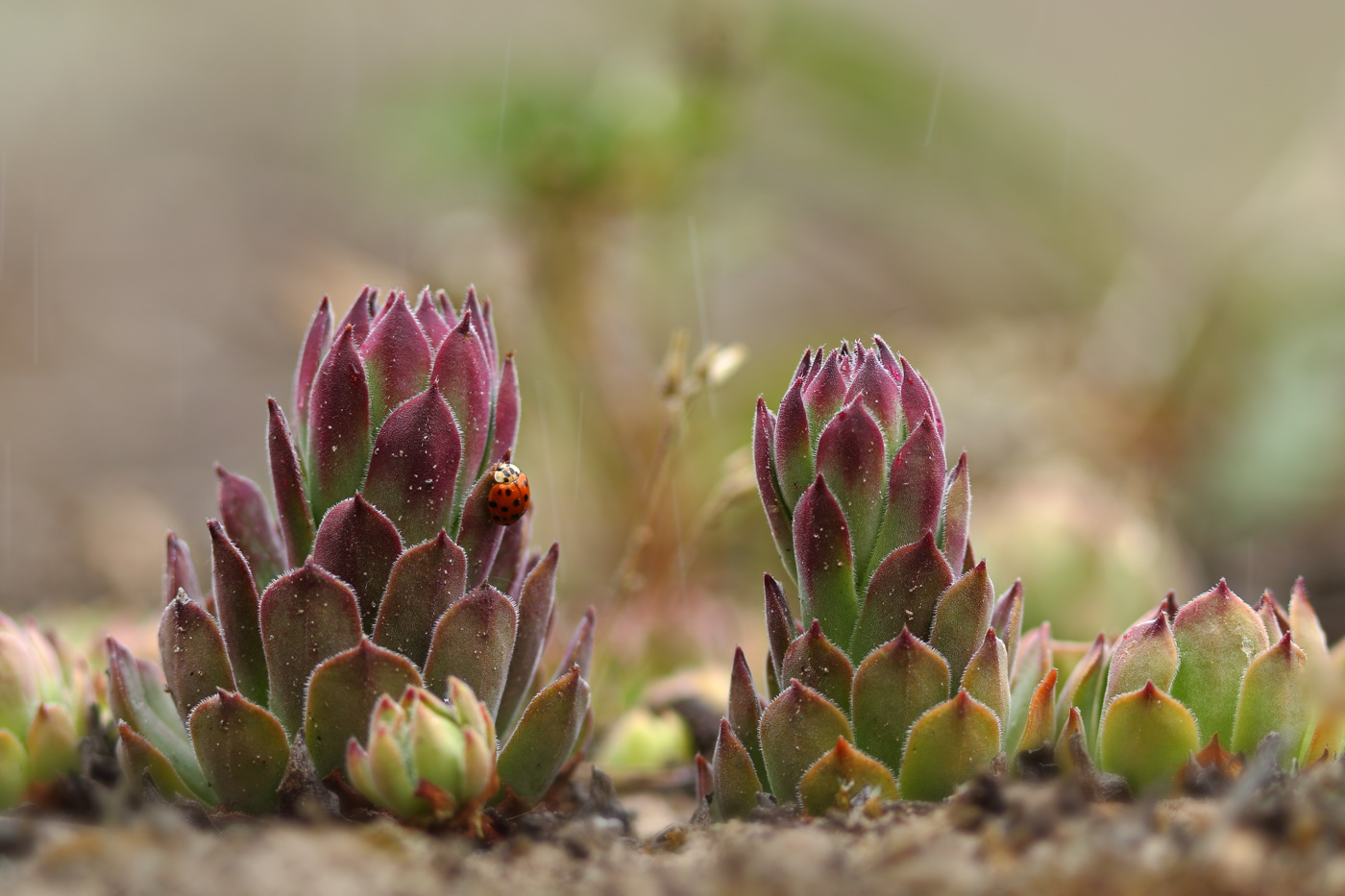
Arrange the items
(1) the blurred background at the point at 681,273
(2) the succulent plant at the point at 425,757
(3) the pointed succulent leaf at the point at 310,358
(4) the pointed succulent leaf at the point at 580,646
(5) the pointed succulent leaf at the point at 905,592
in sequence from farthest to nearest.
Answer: (1) the blurred background at the point at 681,273 → (4) the pointed succulent leaf at the point at 580,646 → (3) the pointed succulent leaf at the point at 310,358 → (5) the pointed succulent leaf at the point at 905,592 → (2) the succulent plant at the point at 425,757

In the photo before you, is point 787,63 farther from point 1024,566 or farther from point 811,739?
point 811,739

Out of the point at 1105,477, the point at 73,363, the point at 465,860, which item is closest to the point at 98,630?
the point at 465,860

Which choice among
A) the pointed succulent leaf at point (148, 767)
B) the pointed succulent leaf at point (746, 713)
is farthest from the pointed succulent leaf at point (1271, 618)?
the pointed succulent leaf at point (148, 767)

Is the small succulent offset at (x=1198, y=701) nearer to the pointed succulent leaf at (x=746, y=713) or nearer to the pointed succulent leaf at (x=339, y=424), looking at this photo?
the pointed succulent leaf at (x=746, y=713)

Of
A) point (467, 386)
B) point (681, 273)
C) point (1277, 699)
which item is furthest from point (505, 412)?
point (681, 273)

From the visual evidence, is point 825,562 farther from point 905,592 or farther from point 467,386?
point 467,386

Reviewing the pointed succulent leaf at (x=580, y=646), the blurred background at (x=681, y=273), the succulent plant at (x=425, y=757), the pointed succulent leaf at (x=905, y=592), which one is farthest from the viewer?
the blurred background at (x=681, y=273)
